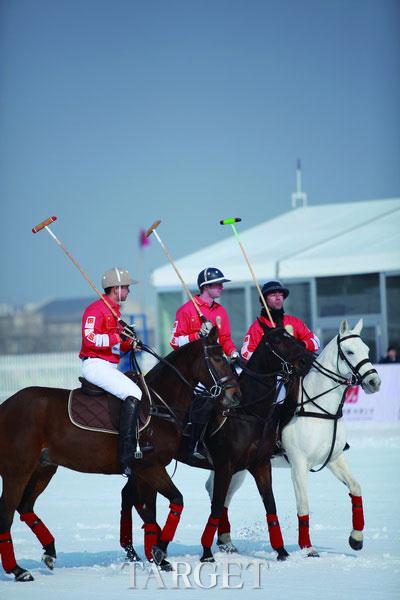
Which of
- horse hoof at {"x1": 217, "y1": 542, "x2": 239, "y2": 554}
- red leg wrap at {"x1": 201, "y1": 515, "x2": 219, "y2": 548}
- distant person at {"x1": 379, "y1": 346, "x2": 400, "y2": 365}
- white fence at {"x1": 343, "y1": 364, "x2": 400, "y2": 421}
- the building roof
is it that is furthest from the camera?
the building roof

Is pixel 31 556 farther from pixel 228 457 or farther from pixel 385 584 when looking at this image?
pixel 385 584

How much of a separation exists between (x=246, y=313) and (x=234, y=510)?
11811mm

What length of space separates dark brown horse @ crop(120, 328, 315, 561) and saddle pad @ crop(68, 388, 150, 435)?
0.67m

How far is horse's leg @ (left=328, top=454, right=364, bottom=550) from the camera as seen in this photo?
28.8ft

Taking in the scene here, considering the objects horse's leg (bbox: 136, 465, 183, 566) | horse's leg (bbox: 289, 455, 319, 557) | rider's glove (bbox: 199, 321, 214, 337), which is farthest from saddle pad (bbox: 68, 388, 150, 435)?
horse's leg (bbox: 289, 455, 319, 557)

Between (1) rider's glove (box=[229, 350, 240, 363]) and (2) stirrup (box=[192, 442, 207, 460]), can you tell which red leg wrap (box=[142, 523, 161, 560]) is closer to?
(2) stirrup (box=[192, 442, 207, 460])

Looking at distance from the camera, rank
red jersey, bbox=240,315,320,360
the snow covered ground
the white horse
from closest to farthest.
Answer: the snow covered ground < the white horse < red jersey, bbox=240,315,320,360

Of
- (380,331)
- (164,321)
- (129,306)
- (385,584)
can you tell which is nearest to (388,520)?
(385,584)

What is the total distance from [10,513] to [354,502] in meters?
2.70

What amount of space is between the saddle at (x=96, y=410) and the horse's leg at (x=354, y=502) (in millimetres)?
1701

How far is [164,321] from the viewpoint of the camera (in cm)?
2483

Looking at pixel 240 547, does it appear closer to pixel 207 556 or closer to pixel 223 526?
pixel 223 526

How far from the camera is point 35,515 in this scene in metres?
8.70

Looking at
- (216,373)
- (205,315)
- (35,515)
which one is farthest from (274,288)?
(35,515)
